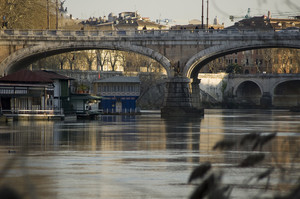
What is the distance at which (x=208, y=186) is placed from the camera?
7.90 metres

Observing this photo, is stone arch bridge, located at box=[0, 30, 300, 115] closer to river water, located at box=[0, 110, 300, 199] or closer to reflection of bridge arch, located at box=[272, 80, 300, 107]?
river water, located at box=[0, 110, 300, 199]

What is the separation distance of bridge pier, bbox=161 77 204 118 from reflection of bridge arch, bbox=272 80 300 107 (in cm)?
6120

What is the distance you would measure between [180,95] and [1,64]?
2074 cm

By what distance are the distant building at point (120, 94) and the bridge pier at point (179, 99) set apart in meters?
6.84

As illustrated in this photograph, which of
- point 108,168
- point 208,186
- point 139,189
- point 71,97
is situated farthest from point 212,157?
point 71,97

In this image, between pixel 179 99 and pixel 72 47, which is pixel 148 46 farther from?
pixel 72 47

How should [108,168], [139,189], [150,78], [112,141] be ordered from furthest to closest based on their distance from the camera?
[150,78], [112,141], [108,168], [139,189]

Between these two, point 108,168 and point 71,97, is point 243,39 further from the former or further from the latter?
point 108,168

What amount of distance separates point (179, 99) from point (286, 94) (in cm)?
6568

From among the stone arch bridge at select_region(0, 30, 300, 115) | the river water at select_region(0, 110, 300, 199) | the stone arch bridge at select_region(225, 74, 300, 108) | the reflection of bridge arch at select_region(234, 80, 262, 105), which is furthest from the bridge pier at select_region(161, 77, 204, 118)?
the reflection of bridge arch at select_region(234, 80, 262, 105)

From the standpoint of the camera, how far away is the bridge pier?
74606 mm

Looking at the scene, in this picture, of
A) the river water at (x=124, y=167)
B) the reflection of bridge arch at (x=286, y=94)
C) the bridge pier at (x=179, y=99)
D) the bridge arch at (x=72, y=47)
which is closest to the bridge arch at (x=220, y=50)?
the bridge pier at (x=179, y=99)

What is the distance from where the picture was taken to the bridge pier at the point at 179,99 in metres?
74.6

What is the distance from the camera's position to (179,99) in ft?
247
